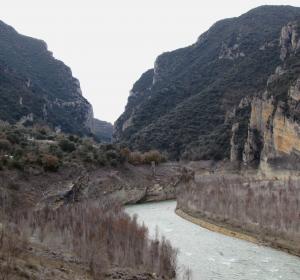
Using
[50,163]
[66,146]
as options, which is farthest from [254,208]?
[66,146]

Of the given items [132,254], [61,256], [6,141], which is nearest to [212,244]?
[132,254]

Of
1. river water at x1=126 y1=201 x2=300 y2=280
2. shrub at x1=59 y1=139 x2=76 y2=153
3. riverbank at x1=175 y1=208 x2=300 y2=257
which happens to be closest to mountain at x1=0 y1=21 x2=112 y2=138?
shrub at x1=59 y1=139 x2=76 y2=153

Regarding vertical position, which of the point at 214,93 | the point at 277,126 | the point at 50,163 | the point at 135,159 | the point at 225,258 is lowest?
the point at 225,258

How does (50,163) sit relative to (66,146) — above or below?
below

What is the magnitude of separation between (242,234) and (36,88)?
112 meters

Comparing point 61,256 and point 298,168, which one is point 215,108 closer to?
point 298,168

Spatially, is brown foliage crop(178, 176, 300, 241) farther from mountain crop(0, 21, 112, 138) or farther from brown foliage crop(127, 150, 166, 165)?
mountain crop(0, 21, 112, 138)

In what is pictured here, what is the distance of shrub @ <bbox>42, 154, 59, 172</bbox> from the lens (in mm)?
63963

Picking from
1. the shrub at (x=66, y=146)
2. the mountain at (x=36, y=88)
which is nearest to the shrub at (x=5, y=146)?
the shrub at (x=66, y=146)

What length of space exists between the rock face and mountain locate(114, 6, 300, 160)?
7.42 m

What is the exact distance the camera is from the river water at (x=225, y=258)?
3167 cm

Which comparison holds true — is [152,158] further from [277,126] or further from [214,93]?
[214,93]

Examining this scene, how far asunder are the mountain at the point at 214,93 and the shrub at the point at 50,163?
55408 mm

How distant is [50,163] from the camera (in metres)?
64.3
